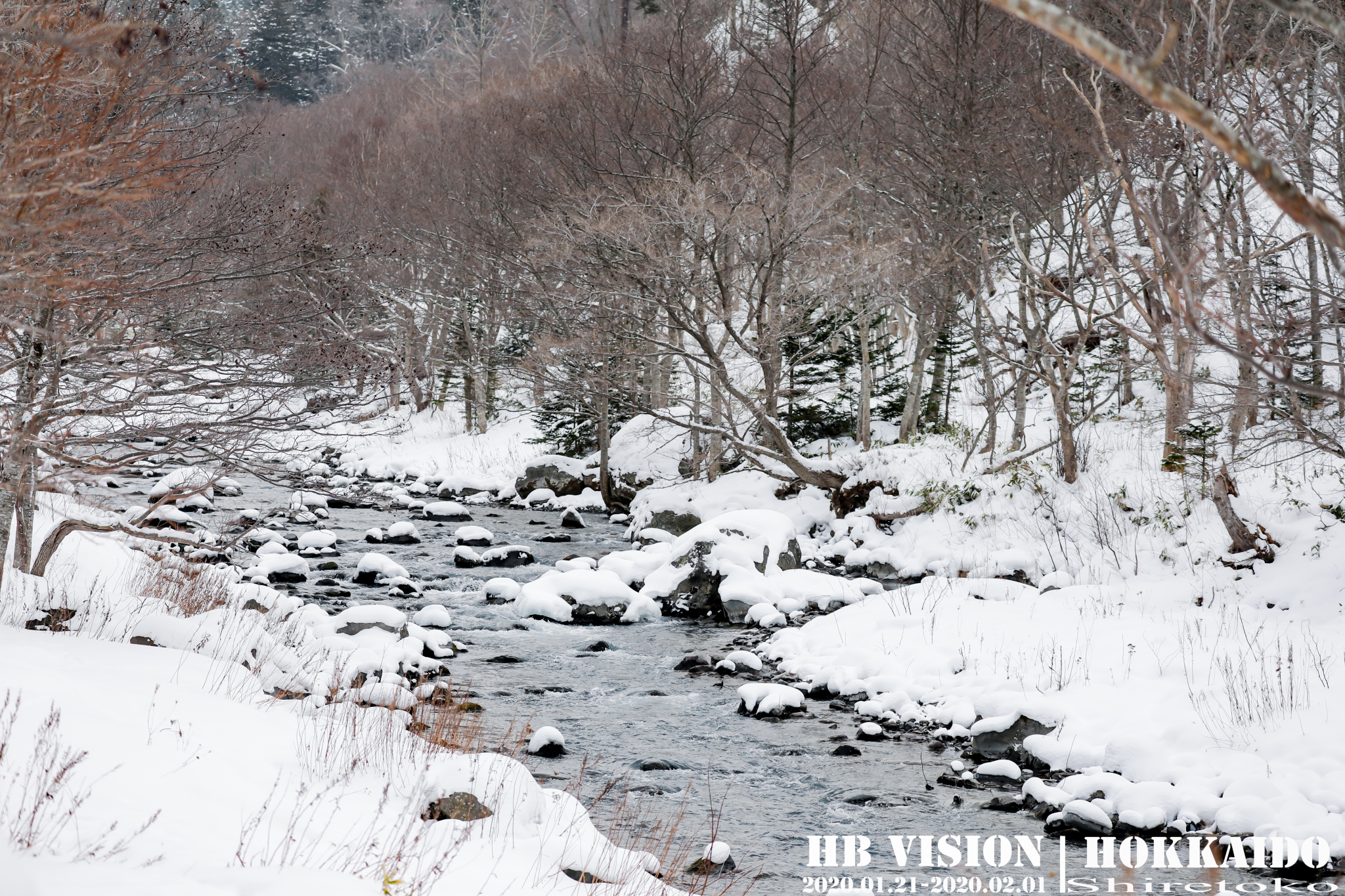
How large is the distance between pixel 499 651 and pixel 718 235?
9039 millimetres

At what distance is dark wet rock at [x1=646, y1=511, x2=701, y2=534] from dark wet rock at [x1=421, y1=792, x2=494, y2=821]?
37.7ft

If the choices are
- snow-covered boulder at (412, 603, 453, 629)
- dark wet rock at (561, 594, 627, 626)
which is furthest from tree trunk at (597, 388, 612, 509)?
snow-covered boulder at (412, 603, 453, 629)

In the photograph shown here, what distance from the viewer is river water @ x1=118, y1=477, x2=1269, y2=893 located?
6.34 metres

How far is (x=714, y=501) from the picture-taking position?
17.9m

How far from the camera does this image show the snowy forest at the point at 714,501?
4.68 m

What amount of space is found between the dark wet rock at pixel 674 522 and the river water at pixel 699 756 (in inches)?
193

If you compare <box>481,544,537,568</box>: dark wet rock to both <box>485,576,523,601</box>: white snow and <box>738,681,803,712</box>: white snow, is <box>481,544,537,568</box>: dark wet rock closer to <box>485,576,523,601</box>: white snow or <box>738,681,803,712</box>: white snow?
<box>485,576,523,601</box>: white snow

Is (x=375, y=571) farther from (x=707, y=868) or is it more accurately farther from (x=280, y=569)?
(x=707, y=868)

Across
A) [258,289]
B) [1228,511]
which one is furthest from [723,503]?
[258,289]

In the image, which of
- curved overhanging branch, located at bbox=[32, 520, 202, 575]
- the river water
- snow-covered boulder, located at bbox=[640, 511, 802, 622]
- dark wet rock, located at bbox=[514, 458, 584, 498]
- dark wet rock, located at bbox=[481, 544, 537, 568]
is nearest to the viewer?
the river water

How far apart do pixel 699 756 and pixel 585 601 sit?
4771 mm

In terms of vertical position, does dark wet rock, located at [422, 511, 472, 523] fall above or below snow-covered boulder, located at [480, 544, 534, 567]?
above

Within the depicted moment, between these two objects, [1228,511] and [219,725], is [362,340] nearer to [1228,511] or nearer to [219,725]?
[219,725]

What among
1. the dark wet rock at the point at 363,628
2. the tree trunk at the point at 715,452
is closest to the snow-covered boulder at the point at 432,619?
the dark wet rock at the point at 363,628
